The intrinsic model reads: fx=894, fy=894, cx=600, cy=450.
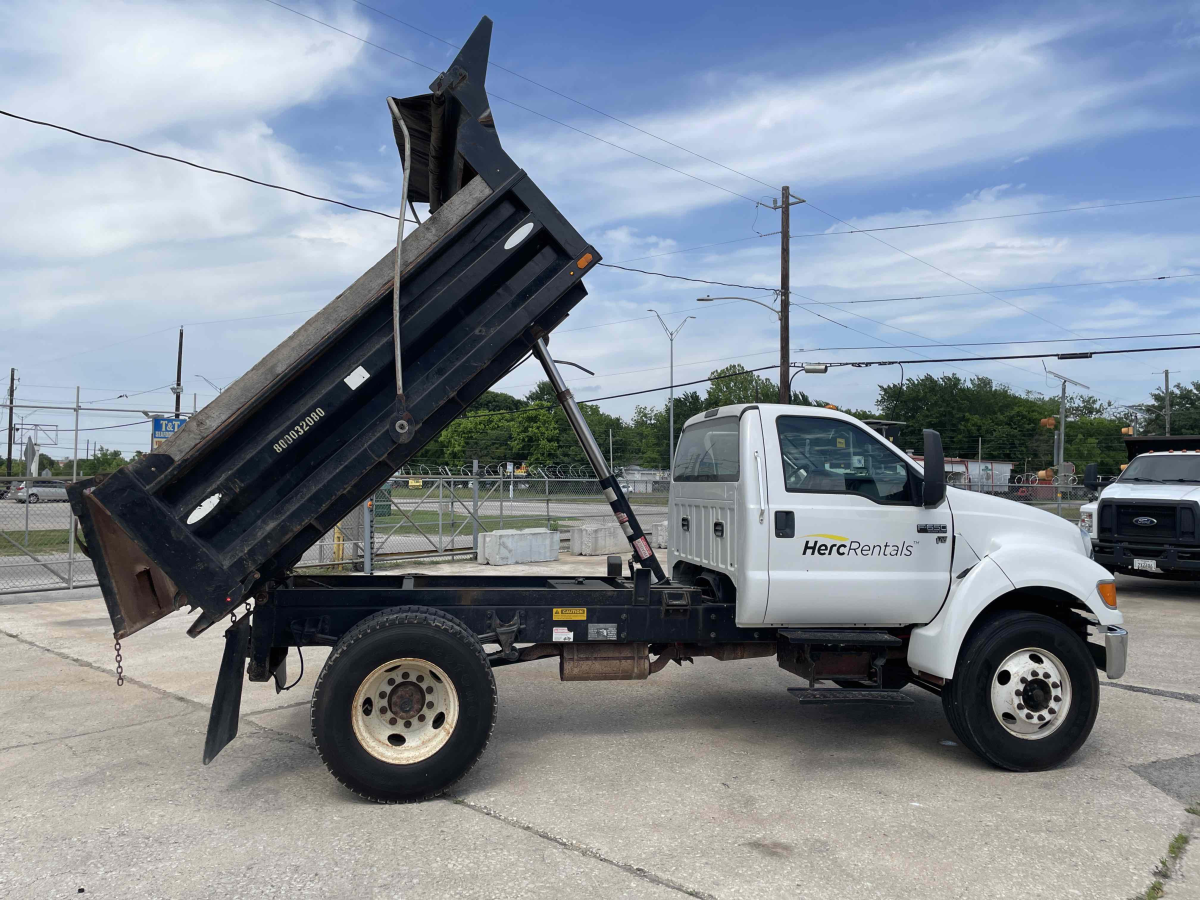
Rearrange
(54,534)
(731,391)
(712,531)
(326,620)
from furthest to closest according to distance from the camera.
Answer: (731,391) → (54,534) → (712,531) → (326,620)

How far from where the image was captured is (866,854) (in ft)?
13.7

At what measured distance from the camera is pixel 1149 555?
42.9 ft

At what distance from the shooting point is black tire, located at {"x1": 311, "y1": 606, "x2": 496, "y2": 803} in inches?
183

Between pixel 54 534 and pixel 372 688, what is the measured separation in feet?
55.8

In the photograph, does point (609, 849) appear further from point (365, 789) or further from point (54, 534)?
point (54, 534)

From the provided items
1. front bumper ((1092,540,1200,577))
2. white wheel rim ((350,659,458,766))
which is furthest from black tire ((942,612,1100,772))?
A: front bumper ((1092,540,1200,577))

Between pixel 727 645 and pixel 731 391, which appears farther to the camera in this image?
pixel 731 391

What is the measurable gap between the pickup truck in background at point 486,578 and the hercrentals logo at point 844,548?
1cm

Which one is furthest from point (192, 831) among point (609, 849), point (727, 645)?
point (727, 645)

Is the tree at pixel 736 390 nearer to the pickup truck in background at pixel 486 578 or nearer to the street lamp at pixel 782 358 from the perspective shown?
the street lamp at pixel 782 358

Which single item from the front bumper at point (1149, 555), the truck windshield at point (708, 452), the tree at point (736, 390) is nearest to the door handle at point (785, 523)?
the truck windshield at point (708, 452)

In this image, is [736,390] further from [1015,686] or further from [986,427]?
[1015,686]

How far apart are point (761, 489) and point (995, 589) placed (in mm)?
1553

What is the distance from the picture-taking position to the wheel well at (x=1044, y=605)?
18.4ft
